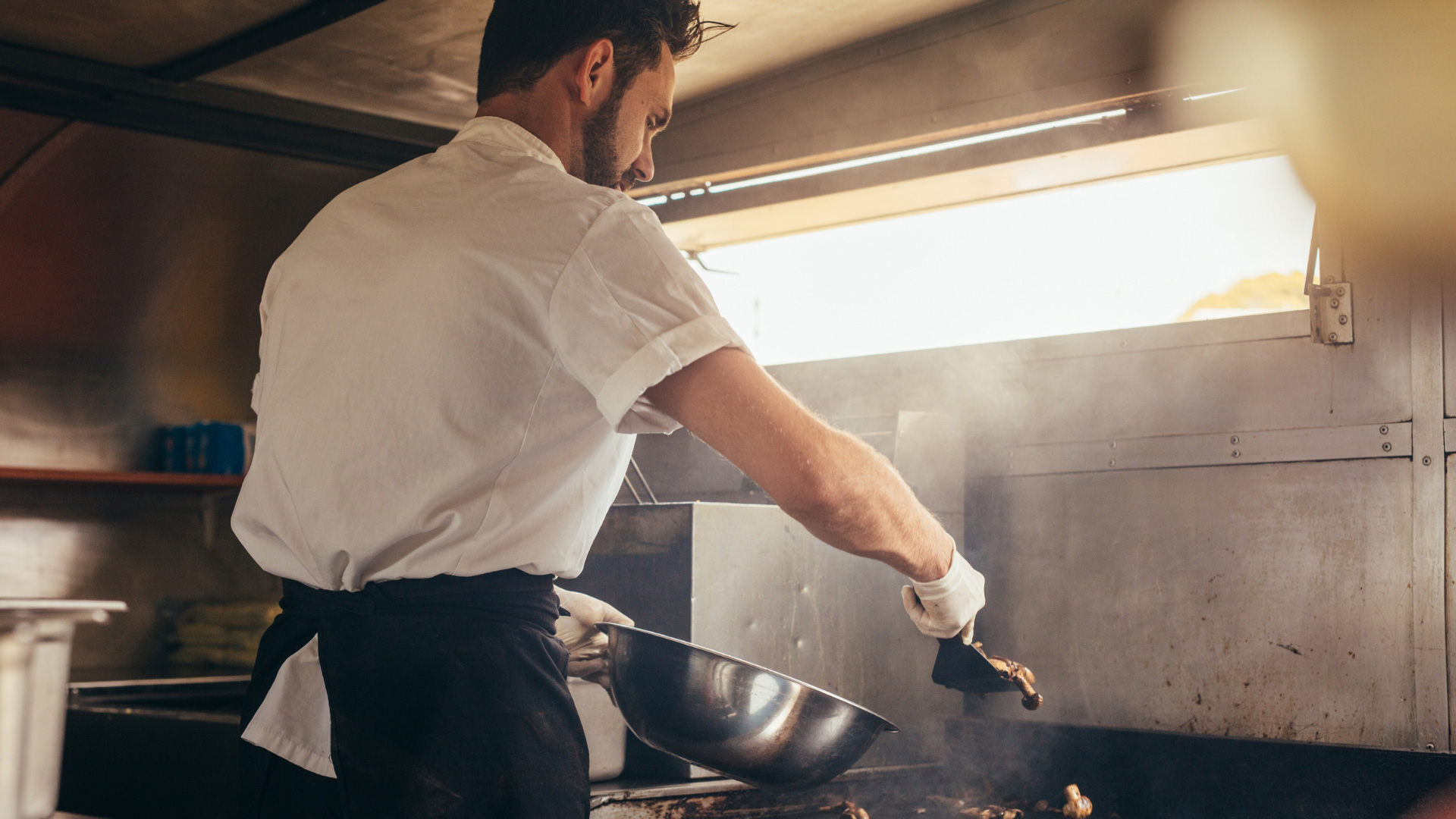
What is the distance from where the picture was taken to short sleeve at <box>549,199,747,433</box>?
2.60 feet

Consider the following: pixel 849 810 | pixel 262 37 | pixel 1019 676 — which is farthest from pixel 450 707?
pixel 262 37

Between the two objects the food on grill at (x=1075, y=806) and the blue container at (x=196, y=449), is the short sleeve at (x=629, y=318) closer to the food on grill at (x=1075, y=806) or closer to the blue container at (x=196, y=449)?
the food on grill at (x=1075, y=806)

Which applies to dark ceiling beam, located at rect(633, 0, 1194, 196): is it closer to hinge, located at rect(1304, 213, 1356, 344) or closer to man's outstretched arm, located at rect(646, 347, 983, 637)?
hinge, located at rect(1304, 213, 1356, 344)

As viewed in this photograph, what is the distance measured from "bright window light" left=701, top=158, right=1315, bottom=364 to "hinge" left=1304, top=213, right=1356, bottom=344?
0.29ft

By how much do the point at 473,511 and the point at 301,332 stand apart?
0.73 feet

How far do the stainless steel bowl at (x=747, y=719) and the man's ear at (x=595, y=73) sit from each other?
0.54 m

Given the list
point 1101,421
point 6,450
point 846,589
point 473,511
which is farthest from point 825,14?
point 6,450

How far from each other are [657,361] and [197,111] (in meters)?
2.39

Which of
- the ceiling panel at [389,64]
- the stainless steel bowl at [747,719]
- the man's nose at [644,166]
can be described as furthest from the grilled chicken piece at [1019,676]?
the ceiling panel at [389,64]

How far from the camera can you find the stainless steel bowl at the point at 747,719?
3.49 feet

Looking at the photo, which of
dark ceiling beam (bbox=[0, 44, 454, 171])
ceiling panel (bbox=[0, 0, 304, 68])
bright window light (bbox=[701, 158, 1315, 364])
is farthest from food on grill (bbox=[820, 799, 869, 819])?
dark ceiling beam (bbox=[0, 44, 454, 171])

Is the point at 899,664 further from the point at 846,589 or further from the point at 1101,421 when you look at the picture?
the point at 1101,421

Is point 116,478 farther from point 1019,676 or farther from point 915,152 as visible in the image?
point 1019,676

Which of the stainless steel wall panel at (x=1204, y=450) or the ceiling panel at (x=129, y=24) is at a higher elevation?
the ceiling panel at (x=129, y=24)
